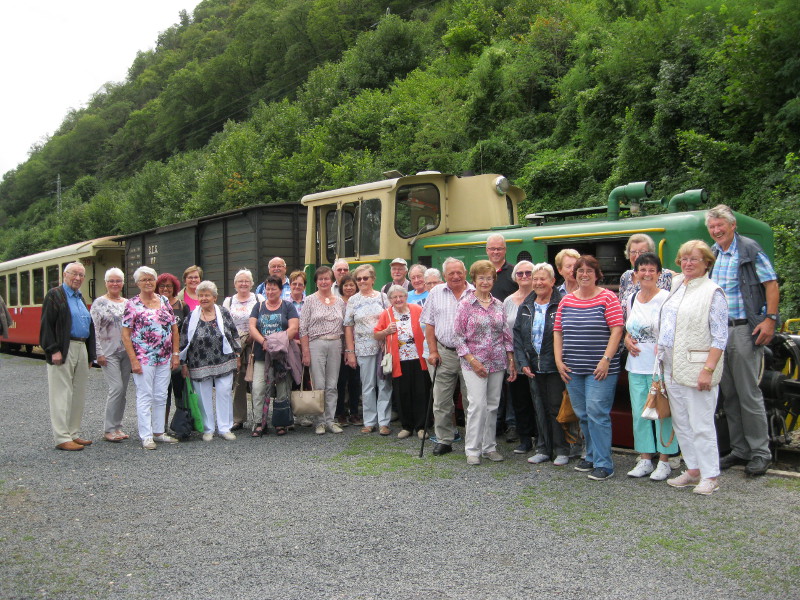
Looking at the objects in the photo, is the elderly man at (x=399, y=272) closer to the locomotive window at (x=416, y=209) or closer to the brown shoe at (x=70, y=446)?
the locomotive window at (x=416, y=209)

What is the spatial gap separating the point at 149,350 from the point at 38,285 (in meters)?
14.0

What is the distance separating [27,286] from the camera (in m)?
19.9

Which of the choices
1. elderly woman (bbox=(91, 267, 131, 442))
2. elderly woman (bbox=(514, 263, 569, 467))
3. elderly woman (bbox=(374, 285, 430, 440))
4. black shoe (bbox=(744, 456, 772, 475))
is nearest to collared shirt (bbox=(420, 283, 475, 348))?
elderly woman (bbox=(514, 263, 569, 467))

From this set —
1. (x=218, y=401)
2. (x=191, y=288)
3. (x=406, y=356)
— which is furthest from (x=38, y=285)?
(x=406, y=356)

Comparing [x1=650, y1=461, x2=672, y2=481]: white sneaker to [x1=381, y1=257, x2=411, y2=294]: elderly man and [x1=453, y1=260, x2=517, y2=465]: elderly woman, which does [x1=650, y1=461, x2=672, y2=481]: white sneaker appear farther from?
[x1=381, y1=257, x2=411, y2=294]: elderly man

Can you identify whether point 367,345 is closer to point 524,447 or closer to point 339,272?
point 339,272

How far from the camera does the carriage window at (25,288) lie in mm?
19719

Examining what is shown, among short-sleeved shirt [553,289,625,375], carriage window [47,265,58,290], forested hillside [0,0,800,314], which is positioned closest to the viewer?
short-sleeved shirt [553,289,625,375]

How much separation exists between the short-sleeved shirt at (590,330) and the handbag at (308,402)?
9.59ft

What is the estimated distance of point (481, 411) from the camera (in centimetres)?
621

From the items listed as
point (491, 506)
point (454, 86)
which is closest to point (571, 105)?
point (454, 86)

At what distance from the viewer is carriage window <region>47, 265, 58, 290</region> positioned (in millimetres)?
18100

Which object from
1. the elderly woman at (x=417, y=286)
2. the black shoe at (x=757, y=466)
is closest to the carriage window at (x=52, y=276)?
the elderly woman at (x=417, y=286)

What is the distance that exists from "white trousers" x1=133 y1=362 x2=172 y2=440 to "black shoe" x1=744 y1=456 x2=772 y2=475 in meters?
5.63
